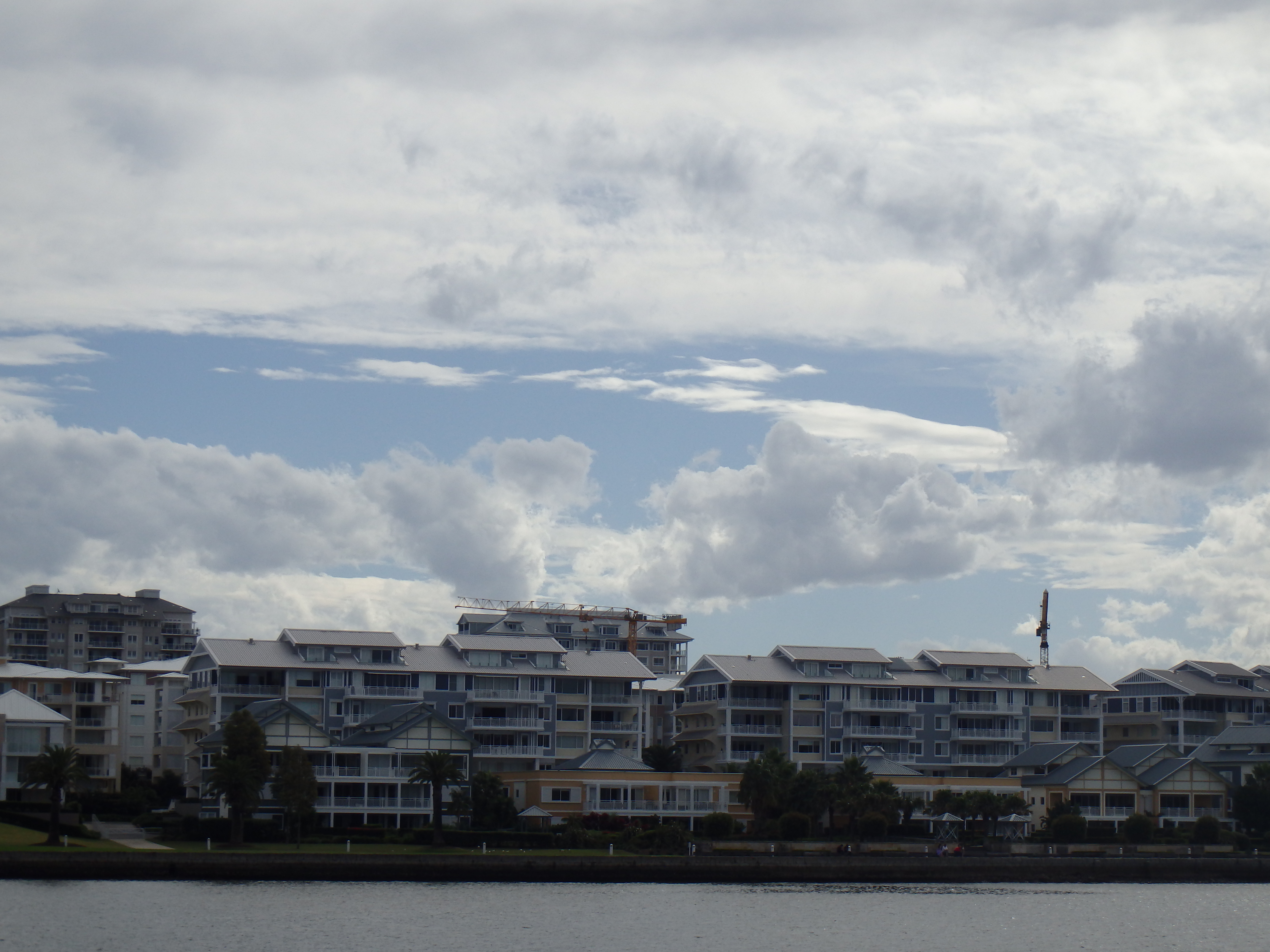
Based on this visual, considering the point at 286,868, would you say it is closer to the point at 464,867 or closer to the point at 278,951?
the point at 464,867

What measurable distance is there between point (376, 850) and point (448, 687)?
112ft

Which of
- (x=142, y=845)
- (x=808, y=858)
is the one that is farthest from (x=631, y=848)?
(x=142, y=845)

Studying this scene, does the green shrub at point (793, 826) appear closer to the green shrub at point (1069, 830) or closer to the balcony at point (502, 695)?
the green shrub at point (1069, 830)

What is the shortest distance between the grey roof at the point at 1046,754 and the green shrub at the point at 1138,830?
52.6ft

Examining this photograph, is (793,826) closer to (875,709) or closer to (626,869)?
(626,869)

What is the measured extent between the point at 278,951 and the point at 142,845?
134 feet

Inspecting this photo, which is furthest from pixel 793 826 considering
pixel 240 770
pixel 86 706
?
pixel 86 706

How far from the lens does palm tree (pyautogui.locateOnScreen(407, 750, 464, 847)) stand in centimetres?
10144

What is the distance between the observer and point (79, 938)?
61.8 metres

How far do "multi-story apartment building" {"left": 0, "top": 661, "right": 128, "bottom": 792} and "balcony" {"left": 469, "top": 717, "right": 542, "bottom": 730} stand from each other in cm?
3166

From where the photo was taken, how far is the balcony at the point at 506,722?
5172 inches

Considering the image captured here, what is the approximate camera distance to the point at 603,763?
11988 centimetres

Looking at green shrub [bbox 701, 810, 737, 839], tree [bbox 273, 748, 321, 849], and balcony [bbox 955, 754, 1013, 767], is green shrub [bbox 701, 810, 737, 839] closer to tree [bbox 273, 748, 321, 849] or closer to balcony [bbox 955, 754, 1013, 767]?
tree [bbox 273, 748, 321, 849]

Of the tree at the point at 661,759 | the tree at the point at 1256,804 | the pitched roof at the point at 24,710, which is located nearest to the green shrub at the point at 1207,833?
the tree at the point at 1256,804
